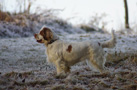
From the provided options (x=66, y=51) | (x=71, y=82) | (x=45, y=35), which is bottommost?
(x=71, y=82)

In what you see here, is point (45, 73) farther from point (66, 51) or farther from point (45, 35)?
point (45, 35)

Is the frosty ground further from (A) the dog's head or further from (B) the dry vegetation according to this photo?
(A) the dog's head

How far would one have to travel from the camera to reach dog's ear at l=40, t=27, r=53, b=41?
4.39 meters

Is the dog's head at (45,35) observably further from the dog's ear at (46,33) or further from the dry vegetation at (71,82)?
the dry vegetation at (71,82)

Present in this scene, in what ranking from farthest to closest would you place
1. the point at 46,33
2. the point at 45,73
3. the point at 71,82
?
1. the point at 45,73
2. the point at 46,33
3. the point at 71,82

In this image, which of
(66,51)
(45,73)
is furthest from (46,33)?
(45,73)

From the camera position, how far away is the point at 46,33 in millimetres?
4418

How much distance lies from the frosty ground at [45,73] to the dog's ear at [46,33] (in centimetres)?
79

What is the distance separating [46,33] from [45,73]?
1068 mm

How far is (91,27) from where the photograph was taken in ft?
53.7

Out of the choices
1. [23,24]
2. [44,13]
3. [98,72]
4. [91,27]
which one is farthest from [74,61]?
[91,27]

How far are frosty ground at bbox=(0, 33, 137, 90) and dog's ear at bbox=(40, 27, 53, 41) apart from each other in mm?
788

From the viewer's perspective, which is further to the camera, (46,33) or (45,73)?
(45,73)

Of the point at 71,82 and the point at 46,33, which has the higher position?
the point at 46,33
